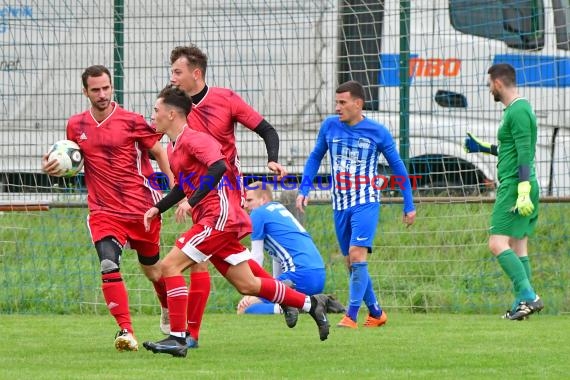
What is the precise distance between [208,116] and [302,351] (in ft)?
6.20

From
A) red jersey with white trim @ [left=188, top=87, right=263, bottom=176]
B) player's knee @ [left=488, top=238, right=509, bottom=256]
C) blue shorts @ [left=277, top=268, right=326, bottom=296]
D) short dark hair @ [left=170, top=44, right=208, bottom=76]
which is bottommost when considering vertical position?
blue shorts @ [left=277, top=268, right=326, bottom=296]

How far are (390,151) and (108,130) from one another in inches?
103

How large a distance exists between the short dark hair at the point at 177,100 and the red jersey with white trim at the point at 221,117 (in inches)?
26.7

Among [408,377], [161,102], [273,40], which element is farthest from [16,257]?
[408,377]

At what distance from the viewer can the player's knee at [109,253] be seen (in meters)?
8.80

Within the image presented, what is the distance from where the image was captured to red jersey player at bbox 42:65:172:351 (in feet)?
29.5

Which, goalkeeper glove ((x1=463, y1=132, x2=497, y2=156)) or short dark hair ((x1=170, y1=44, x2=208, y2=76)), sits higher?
short dark hair ((x1=170, y1=44, x2=208, y2=76))

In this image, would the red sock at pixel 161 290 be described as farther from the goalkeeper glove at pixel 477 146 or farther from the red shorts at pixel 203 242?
the goalkeeper glove at pixel 477 146

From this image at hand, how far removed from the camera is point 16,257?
13.4 m

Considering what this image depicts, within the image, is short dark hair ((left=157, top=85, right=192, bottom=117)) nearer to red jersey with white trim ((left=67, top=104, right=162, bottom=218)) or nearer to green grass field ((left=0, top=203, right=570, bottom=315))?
red jersey with white trim ((left=67, top=104, right=162, bottom=218))

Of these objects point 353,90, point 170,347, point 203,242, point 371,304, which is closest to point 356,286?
point 371,304

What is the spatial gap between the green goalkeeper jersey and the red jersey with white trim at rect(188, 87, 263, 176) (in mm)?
2674

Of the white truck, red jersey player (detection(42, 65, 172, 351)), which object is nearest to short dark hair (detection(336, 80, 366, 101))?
red jersey player (detection(42, 65, 172, 351))

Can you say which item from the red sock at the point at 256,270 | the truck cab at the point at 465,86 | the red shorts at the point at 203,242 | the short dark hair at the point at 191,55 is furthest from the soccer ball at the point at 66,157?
the truck cab at the point at 465,86
